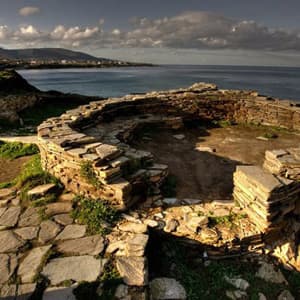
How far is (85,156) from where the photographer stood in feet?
17.4

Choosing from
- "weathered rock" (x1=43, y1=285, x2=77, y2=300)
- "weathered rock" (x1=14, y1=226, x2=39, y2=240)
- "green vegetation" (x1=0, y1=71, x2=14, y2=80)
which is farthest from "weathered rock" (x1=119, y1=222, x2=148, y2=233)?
"green vegetation" (x1=0, y1=71, x2=14, y2=80)

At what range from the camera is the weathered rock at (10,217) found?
4693mm

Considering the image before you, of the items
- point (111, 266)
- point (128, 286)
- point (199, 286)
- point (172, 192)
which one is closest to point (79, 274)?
point (111, 266)

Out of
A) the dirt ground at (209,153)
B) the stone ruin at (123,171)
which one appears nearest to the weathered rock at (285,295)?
the stone ruin at (123,171)

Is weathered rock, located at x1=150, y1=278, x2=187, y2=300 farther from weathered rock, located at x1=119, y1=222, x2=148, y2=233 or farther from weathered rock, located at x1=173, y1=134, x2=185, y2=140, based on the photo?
weathered rock, located at x1=173, y1=134, x2=185, y2=140

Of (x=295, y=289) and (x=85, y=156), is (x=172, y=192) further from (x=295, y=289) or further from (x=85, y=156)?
(x=295, y=289)

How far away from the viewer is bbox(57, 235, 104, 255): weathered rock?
13.2 ft

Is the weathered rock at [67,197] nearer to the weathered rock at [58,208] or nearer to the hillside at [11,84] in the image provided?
the weathered rock at [58,208]

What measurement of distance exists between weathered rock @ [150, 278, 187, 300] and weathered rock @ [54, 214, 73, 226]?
1.77 m

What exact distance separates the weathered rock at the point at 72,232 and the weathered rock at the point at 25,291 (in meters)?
0.92

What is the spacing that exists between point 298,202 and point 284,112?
18.7 ft

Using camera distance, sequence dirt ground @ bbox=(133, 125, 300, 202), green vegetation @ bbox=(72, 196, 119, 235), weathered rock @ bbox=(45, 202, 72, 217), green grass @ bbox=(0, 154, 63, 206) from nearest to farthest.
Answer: green vegetation @ bbox=(72, 196, 119, 235) < weathered rock @ bbox=(45, 202, 72, 217) < green grass @ bbox=(0, 154, 63, 206) < dirt ground @ bbox=(133, 125, 300, 202)

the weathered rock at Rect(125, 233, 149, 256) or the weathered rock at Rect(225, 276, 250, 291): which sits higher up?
the weathered rock at Rect(125, 233, 149, 256)

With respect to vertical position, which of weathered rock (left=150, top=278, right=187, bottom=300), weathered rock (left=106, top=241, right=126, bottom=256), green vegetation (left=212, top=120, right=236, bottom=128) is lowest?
weathered rock (left=150, top=278, right=187, bottom=300)
